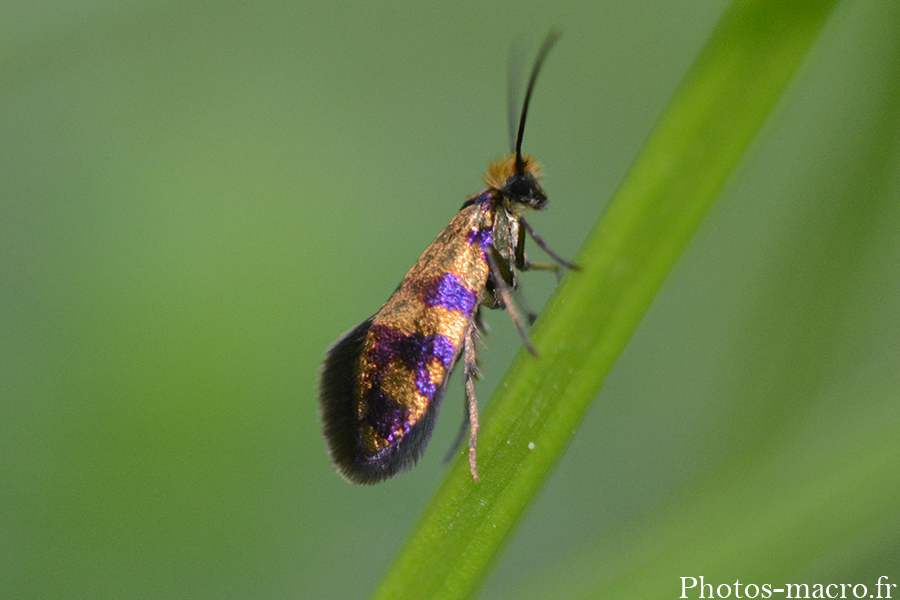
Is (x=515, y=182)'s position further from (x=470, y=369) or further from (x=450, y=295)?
(x=470, y=369)

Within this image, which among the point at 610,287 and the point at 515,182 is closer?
the point at 610,287

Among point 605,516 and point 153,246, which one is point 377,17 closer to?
point 153,246

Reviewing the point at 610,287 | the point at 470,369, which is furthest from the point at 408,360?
the point at 610,287

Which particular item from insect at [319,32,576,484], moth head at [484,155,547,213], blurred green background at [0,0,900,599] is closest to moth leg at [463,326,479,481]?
insect at [319,32,576,484]

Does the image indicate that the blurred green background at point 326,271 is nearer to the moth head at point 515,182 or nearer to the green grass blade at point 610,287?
the moth head at point 515,182

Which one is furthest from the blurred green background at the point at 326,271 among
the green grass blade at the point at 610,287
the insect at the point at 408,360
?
the green grass blade at the point at 610,287

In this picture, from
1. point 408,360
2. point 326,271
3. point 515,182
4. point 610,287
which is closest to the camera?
point 610,287

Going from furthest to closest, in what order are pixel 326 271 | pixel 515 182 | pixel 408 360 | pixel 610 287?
pixel 326 271, pixel 515 182, pixel 408 360, pixel 610 287
